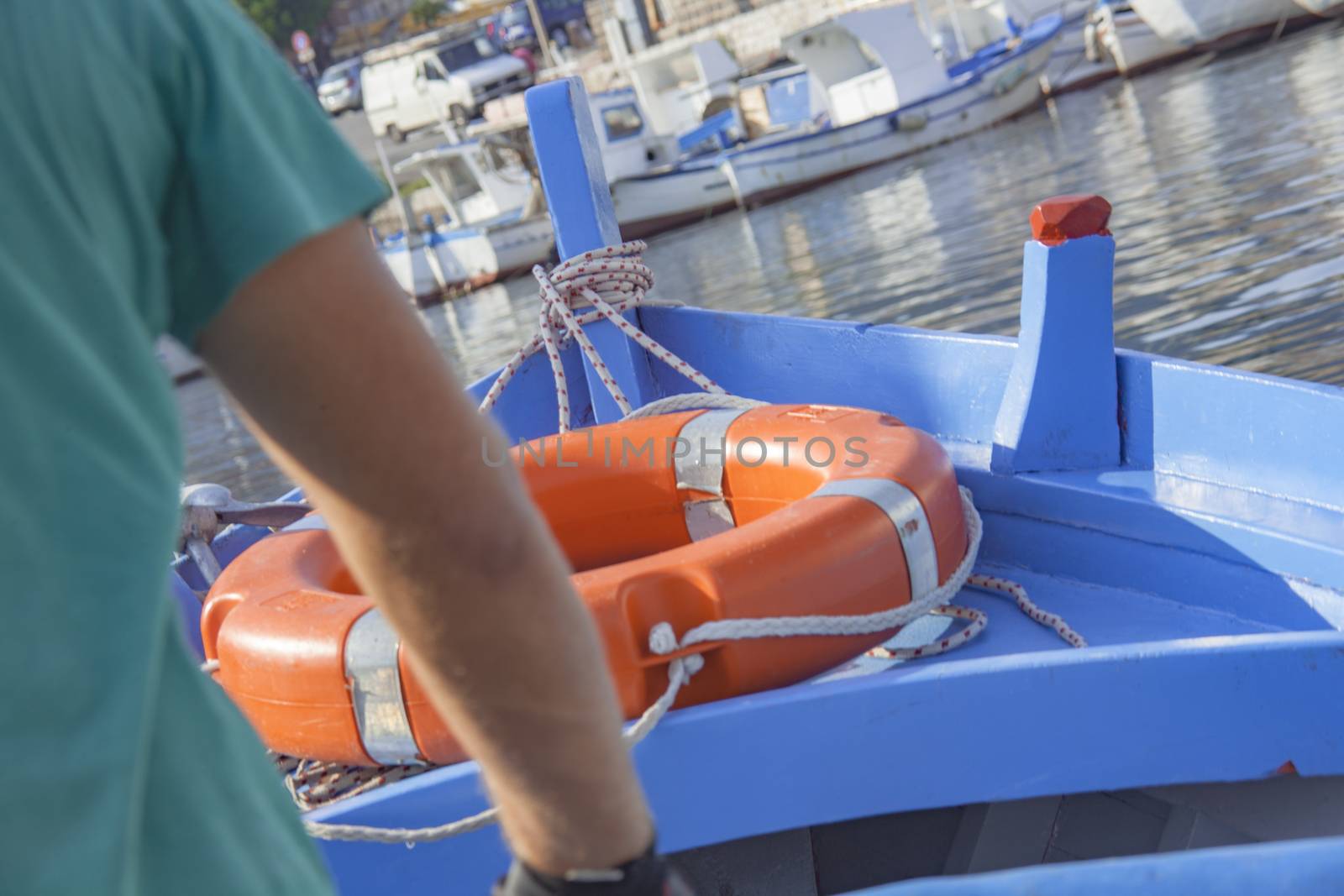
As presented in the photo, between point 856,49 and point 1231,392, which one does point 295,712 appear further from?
point 856,49

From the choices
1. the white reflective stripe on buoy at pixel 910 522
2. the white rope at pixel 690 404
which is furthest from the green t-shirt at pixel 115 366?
the white rope at pixel 690 404

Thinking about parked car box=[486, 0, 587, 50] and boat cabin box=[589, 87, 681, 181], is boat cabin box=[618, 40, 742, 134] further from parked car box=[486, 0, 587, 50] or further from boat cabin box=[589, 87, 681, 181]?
parked car box=[486, 0, 587, 50]

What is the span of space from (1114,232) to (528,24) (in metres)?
25.1

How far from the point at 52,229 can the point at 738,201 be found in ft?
55.4

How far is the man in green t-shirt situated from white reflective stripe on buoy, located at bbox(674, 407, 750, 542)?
1899 mm

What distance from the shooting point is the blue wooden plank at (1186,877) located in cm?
81

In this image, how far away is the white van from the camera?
27047 millimetres

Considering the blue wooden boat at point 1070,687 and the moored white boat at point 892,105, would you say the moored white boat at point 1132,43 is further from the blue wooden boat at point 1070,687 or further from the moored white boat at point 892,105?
the blue wooden boat at point 1070,687

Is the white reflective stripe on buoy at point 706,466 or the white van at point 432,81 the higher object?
the white van at point 432,81

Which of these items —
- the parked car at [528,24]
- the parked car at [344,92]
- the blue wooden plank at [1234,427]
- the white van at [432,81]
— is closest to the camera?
the blue wooden plank at [1234,427]

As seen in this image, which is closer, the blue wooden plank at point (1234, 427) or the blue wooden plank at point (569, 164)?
the blue wooden plank at point (1234, 427)

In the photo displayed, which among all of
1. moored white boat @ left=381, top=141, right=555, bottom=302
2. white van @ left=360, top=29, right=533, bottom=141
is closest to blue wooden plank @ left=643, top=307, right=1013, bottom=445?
moored white boat @ left=381, top=141, right=555, bottom=302

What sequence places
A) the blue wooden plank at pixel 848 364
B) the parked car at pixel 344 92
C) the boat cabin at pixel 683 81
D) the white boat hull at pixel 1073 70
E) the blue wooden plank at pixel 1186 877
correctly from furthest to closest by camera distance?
the parked car at pixel 344 92
the boat cabin at pixel 683 81
the white boat hull at pixel 1073 70
the blue wooden plank at pixel 848 364
the blue wooden plank at pixel 1186 877

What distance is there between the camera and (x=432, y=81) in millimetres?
27453
